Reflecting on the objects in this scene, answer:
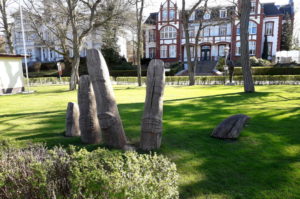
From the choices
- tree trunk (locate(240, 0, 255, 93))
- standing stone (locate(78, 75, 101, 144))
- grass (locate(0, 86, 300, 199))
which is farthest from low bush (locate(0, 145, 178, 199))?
tree trunk (locate(240, 0, 255, 93))

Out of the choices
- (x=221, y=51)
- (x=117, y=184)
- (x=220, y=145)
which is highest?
(x=221, y=51)

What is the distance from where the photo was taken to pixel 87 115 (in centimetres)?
512

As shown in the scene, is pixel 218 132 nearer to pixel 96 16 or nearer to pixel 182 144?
pixel 182 144

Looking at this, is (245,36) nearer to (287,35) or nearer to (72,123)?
(72,123)

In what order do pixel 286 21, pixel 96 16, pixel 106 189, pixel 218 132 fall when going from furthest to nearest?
pixel 286 21
pixel 96 16
pixel 218 132
pixel 106 189

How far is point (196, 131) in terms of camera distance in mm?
5973

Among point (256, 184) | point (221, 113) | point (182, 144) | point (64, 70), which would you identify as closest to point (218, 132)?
point (182, 144)

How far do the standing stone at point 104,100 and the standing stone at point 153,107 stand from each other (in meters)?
0.57

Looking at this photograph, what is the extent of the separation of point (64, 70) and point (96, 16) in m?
22.7

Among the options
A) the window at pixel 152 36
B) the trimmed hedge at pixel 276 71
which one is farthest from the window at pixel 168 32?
the trimmed hedge at pixel 276 71

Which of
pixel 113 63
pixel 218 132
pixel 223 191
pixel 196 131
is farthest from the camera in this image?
pixel 113 63

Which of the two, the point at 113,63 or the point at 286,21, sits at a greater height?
the point at 286,21

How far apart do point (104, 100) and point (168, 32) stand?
42740 mm

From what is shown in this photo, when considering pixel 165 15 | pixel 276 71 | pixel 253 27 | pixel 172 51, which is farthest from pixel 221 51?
pixel 276 71
